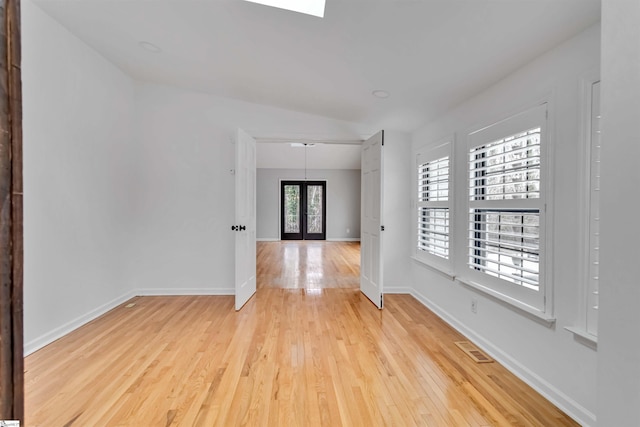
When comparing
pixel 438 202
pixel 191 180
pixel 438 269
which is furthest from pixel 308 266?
pixel 438 202

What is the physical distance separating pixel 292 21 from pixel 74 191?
2.51 meters

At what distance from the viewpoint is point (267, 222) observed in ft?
30.7

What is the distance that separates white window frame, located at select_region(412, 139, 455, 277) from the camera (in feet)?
9.29

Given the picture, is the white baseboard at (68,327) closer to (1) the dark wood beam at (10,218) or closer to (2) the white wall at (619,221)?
(1) the dark wood beam at (10,218)

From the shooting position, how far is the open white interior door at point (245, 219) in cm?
327

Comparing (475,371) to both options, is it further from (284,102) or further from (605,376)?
(284,102)

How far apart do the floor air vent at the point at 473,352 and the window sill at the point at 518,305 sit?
46 cm

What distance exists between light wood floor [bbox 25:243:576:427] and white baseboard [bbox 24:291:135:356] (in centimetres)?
7

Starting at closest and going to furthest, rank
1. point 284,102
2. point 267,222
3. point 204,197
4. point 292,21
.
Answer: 1. point 292,21
2. point 284,102
3. point 204,197
4. point 267,222

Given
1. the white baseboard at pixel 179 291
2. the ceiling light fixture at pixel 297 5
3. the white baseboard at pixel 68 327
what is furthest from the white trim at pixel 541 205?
the white baseboard at pixel 68 327

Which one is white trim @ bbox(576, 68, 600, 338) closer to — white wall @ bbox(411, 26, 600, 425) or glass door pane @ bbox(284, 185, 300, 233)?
white wall @ bbox(411, 26, 600, 425)

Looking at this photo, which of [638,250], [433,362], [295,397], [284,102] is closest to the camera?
[638,250]

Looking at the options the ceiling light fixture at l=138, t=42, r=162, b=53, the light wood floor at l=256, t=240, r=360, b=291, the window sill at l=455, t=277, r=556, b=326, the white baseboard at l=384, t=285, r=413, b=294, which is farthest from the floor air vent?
the ceiling light fixture at l=138, t=42, r=162, b=53

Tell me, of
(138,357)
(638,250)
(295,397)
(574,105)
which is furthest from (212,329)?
(574,105)
